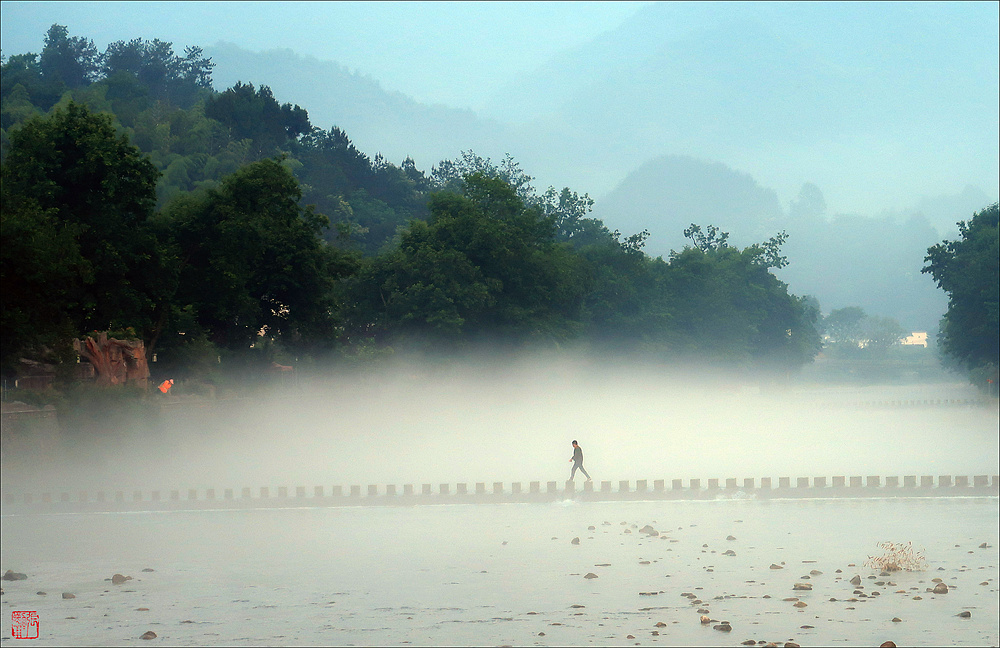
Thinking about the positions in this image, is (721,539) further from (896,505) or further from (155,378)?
(155,378)

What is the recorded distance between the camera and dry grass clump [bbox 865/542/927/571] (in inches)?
1001

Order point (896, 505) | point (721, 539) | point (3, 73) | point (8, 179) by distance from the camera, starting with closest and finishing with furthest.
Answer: point (721, 539) < point (896, 505) < point (8, 179) < point (3, 73)

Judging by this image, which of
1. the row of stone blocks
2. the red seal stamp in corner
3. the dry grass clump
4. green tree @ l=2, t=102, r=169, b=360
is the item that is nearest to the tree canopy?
green tree @ l=2, t=102, r=169, b=360

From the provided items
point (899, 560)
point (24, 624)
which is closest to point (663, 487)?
point (899, 560)

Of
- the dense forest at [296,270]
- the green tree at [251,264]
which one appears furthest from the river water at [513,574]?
the green tree at [251,264]

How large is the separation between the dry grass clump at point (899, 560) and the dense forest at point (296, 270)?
1197 inches

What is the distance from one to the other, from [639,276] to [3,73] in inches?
4362

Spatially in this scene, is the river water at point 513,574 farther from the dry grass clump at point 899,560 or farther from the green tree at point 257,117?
the green tree at point 257,117

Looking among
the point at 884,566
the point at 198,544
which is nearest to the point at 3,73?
the point at 198,544

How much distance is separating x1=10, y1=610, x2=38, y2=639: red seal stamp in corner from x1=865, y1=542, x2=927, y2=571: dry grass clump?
1703cm

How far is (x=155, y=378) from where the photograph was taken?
187 ft

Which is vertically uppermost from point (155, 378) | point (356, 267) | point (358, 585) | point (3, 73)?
point (3, 73)

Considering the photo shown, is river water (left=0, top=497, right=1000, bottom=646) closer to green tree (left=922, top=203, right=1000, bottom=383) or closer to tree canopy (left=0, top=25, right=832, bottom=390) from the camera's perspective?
tree canopy (left=0, top=25, right=832, bottom=390)

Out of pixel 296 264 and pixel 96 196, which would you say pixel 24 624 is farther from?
pixel 296 264
